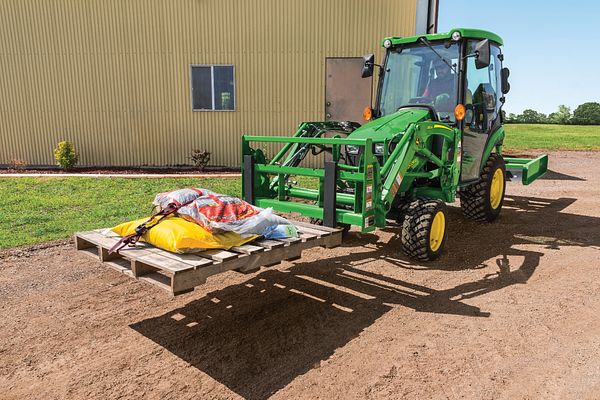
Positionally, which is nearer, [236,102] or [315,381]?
[315,381]

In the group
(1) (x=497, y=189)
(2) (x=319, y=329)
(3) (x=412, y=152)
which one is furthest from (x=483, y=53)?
(2) (x=319, y=329)

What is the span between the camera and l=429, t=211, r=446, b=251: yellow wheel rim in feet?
18.6

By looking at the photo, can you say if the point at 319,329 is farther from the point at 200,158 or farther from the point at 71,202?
the point at 200,158

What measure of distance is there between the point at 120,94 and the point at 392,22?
7.49 m

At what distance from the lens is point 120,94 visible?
43.3 ft

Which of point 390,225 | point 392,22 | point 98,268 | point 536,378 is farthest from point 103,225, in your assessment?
point 392,22

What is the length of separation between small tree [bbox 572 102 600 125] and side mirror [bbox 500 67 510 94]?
1840 inches

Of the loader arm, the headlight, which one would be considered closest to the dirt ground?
the loader arm

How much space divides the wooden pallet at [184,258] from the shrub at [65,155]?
31.9ft

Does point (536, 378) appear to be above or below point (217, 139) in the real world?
below

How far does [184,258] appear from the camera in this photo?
361 cm

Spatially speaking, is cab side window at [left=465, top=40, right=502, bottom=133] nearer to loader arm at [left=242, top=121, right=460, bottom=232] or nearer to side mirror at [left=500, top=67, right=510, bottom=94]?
side mirror at [left=500, top=67, right=510, bottom=94]

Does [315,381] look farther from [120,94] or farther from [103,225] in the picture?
[120,94]

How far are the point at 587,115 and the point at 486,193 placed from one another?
51.4 m
